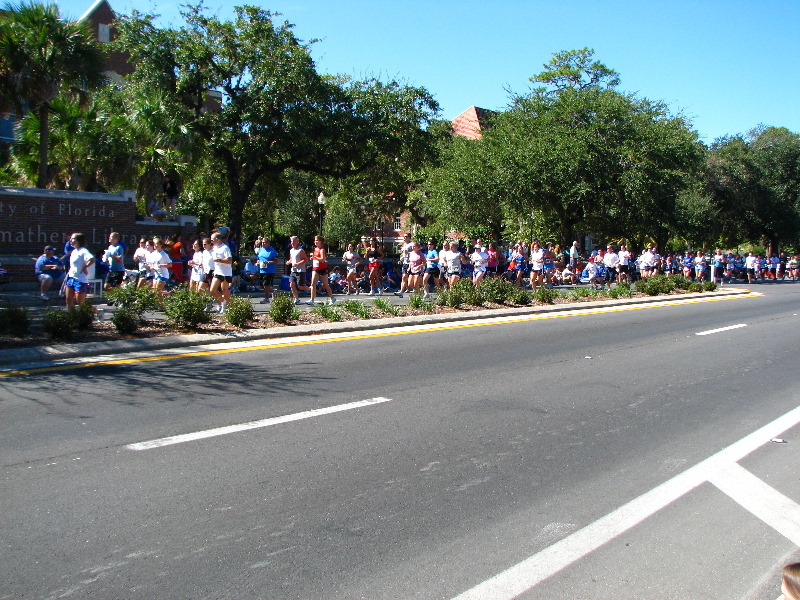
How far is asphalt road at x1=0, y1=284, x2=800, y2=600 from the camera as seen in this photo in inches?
156

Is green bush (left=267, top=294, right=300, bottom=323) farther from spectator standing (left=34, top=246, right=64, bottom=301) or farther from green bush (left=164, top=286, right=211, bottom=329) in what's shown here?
spectator standing (left=34, top=246, right=64, bottom=301)

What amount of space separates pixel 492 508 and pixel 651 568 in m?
1.12

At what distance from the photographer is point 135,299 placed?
11.7m

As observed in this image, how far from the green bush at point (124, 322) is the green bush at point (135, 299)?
27cm

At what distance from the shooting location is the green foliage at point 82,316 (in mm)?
10727

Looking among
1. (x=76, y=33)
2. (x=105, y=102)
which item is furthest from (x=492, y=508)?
(x=105, y=102)

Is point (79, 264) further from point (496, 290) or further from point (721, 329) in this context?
point (721, 329)

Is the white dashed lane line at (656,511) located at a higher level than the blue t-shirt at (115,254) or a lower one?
lower

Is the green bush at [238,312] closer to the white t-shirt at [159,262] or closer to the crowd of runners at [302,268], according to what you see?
the crowd of runners at [302,268]

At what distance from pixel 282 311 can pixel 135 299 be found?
2.49 metres

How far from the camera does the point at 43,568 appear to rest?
12.7 feet

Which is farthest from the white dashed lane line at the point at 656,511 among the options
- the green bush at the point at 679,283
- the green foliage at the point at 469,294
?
the green bush at the point at 679,283

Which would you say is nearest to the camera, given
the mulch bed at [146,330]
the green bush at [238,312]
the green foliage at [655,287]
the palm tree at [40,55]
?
the mulch bed at [146,330]

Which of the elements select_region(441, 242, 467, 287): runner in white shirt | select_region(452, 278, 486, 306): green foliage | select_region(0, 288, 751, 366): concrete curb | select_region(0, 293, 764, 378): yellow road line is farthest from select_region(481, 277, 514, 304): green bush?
select_region(441, 242, 467, 287): runner in white shirt
